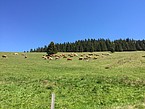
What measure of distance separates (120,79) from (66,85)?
8.09m

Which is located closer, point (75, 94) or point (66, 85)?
point (75, 94)

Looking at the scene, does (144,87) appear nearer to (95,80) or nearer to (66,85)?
(95,80)

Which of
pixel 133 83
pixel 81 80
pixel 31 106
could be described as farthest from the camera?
pixel 81 80

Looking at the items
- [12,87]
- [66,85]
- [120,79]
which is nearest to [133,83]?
[120,79]

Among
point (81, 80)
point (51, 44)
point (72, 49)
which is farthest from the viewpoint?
point (72, 49)

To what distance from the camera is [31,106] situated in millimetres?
19797

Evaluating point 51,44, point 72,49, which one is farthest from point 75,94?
point 72,49

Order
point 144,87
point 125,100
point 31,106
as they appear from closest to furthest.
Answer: point 31,106
point 125,100
point 144,87

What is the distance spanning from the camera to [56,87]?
28281 mm

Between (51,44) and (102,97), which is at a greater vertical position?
(51,44)

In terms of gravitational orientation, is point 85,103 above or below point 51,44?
below

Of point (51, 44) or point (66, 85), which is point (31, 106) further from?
point (51, 44)

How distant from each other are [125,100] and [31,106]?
336 inches

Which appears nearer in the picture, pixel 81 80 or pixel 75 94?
pixel 75 94
